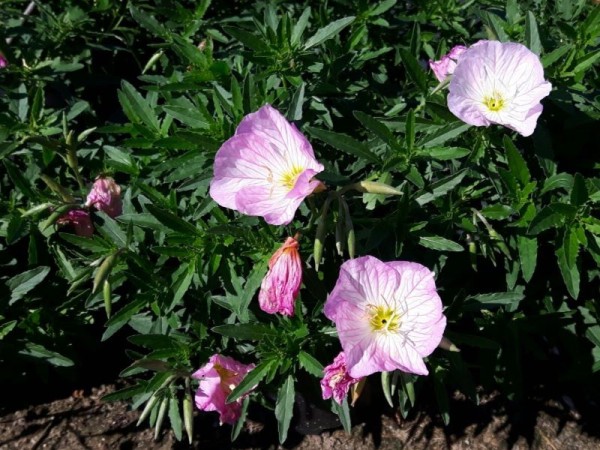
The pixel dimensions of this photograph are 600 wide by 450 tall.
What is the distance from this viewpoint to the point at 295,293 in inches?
56.4

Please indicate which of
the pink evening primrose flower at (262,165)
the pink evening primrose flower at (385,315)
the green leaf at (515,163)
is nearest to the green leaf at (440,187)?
the green leaf at (515,163)

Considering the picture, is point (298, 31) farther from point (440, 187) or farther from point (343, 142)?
point (440, 187)

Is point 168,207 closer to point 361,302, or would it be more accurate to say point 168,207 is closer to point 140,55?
point 361,302

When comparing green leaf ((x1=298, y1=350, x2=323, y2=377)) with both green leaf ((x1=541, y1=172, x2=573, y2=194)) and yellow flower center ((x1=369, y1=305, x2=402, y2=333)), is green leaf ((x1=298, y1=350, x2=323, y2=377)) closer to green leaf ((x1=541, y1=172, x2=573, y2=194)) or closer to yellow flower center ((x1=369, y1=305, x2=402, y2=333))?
yellow flower center ((x1=369, y1=305, x2=402, y2=333))

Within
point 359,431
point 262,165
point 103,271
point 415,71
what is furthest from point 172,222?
point 359,431

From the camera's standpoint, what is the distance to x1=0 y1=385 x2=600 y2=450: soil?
2348mm

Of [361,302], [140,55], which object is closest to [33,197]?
[140,55]

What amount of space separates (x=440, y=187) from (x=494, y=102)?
0.24 m

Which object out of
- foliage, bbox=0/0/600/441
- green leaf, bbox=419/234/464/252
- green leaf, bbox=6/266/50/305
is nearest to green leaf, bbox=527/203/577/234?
foliage, bbox=0/0/600/441

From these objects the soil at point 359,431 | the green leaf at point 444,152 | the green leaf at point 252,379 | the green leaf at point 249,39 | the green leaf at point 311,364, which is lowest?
the soil at point 359,431

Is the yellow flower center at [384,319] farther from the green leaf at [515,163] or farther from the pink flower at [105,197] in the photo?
the pink flower at [105,197]

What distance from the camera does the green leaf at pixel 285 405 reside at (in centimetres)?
179

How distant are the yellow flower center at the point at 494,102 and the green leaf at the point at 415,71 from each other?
0.23 metres

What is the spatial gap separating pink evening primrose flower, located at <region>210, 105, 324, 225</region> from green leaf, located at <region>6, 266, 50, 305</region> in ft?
2.58
